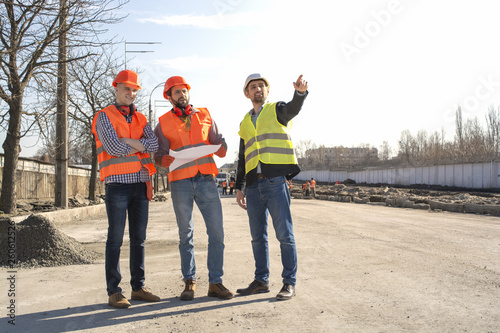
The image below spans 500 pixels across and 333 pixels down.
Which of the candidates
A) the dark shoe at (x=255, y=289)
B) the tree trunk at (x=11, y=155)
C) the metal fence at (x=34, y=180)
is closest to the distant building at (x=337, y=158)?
the metal fence at (x=34, y=180)

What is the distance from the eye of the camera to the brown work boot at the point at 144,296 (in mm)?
4391

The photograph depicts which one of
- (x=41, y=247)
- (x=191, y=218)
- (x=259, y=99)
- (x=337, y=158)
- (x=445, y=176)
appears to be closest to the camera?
(x=191, y=218)

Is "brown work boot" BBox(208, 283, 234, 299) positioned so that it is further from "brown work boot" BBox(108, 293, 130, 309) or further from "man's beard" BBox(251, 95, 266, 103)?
"man's beard" BBox(251, 95, 266, 103)

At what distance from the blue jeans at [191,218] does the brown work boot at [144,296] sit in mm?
385

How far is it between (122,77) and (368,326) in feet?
10.9

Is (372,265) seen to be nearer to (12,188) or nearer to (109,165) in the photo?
(109,165)

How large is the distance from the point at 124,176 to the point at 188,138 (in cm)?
79

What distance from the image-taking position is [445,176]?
45.8 metres

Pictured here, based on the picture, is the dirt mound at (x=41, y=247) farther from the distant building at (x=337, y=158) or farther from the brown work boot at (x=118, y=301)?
the distant building at (x=337, y=158)

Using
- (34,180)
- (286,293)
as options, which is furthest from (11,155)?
(286,293)

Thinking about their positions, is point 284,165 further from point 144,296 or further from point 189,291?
point 144,296

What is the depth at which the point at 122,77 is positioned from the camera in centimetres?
450

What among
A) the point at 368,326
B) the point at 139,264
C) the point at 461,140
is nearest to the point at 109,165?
the point at 139,264

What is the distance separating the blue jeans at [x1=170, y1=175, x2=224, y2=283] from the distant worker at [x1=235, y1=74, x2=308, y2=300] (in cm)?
40
